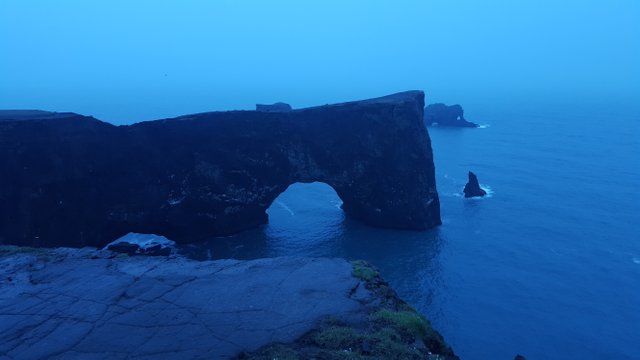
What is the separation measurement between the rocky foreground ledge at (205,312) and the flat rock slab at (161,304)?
3cm

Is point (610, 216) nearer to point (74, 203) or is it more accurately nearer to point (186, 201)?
point (186, 201)

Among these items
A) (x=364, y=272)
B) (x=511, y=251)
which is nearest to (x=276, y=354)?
(x=364, y=272)

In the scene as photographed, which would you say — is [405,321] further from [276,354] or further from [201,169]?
[201,169]

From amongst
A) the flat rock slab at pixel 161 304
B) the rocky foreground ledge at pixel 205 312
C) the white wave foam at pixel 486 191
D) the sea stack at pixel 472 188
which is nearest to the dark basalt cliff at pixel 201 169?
the sea stack at pixel 472 188

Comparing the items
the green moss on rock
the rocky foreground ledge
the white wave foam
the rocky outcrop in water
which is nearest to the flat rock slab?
the rocky foreground ledge

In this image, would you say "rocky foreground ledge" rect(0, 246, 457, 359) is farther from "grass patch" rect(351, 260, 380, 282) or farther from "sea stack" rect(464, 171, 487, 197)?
"sea stack" rect(464, 171, 487, 197)

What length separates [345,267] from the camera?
15383 mm

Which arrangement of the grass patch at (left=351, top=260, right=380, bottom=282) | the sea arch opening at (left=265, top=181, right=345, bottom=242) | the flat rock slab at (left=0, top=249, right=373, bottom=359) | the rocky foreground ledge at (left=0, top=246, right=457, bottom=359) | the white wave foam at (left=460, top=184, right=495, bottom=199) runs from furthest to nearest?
the white wave foam at (left=460, top=184, right=495, bottom=199) → the sea arch opening at (left=265, top=181, right=345, bottom=242) → the grass patch at (left=351, top=260, right=380, bottom=282) → the flat rock slab at (left=0, top=249, right=373, bottom=359) → the rocky foreground ledge at (left=0, top=246, right=457, bottom=359)

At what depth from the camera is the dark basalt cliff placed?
3369 centimetres

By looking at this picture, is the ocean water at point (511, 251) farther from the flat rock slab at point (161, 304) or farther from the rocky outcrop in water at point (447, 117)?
the rocky outcrop in water at point (447, 117)

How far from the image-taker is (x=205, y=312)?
41.7ft

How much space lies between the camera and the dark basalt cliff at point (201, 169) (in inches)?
1326

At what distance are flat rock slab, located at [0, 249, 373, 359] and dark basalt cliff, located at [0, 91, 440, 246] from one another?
18607 millimetres

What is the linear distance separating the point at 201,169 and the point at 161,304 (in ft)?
85.0
